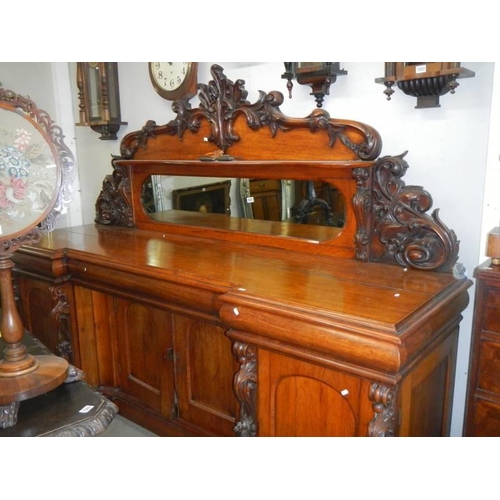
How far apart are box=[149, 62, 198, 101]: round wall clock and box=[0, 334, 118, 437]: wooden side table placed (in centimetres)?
181

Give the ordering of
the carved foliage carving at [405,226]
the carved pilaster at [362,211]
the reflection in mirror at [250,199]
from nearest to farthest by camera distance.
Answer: the carved foliage carving at [405,226], the carved pilaster at [362,211], the reflection in mirror at [250,199]

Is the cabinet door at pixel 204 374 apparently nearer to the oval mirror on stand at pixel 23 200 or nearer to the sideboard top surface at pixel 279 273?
the sideboard top surface at pixel 279 273

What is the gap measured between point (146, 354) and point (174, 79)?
1572 millimetres

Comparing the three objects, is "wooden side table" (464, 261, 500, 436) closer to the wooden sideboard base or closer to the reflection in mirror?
the reflection in mirror

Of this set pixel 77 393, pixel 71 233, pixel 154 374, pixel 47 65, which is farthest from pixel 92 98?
pixel 77 393

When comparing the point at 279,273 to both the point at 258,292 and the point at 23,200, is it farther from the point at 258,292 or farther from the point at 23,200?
the point at 23,200

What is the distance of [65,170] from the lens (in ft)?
4.87

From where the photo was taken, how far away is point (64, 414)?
144 centimetres

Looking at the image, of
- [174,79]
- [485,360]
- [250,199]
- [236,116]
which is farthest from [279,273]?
[174,79]

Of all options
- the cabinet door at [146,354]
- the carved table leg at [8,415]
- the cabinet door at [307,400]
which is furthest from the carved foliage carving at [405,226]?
the carved table leg at [8,415]

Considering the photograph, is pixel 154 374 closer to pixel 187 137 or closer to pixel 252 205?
pixel 252 205

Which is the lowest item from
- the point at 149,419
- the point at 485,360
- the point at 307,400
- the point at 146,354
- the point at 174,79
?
the point at 149,419

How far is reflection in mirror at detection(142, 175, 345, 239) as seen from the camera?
7.29 ft

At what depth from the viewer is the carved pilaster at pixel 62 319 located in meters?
2.58
